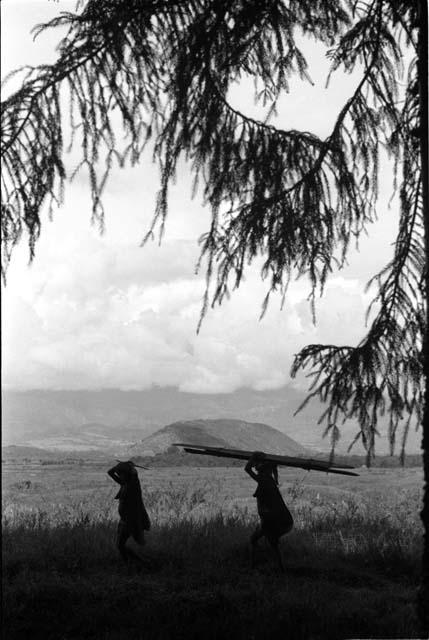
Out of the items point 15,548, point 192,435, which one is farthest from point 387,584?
point 192,435

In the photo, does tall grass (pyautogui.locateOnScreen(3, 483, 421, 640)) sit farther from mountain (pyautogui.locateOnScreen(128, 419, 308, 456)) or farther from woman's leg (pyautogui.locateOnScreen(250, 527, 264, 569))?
mountain (pyautogui.locateOnScreen(128, 419, 308, 456))

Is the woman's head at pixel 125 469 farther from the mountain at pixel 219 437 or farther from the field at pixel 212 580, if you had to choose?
the mountain at pixel 219 437

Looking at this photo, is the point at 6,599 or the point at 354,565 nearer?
the point at 6,599

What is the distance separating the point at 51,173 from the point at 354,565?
22.5 feet

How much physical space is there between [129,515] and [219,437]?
248 ft

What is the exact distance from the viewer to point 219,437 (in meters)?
82.7

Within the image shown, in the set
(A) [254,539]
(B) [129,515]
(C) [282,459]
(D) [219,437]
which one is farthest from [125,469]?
(D) [219,437]

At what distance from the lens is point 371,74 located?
6.21 meters

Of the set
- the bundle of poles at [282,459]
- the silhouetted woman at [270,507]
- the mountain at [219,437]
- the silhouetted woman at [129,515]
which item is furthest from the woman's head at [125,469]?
the mountain at [219,437]

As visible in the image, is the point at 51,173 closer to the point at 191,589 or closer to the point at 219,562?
the point at 191,589

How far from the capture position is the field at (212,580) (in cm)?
554

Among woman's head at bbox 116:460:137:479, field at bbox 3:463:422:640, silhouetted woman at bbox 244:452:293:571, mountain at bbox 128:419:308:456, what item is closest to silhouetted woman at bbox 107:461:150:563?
woman's head at bbox 116:460:137:479

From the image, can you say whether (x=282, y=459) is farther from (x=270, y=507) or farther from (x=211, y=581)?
(x=211, y=581)

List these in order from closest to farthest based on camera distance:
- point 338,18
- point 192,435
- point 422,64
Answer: point 422,64
point 338,18
point 192,435
